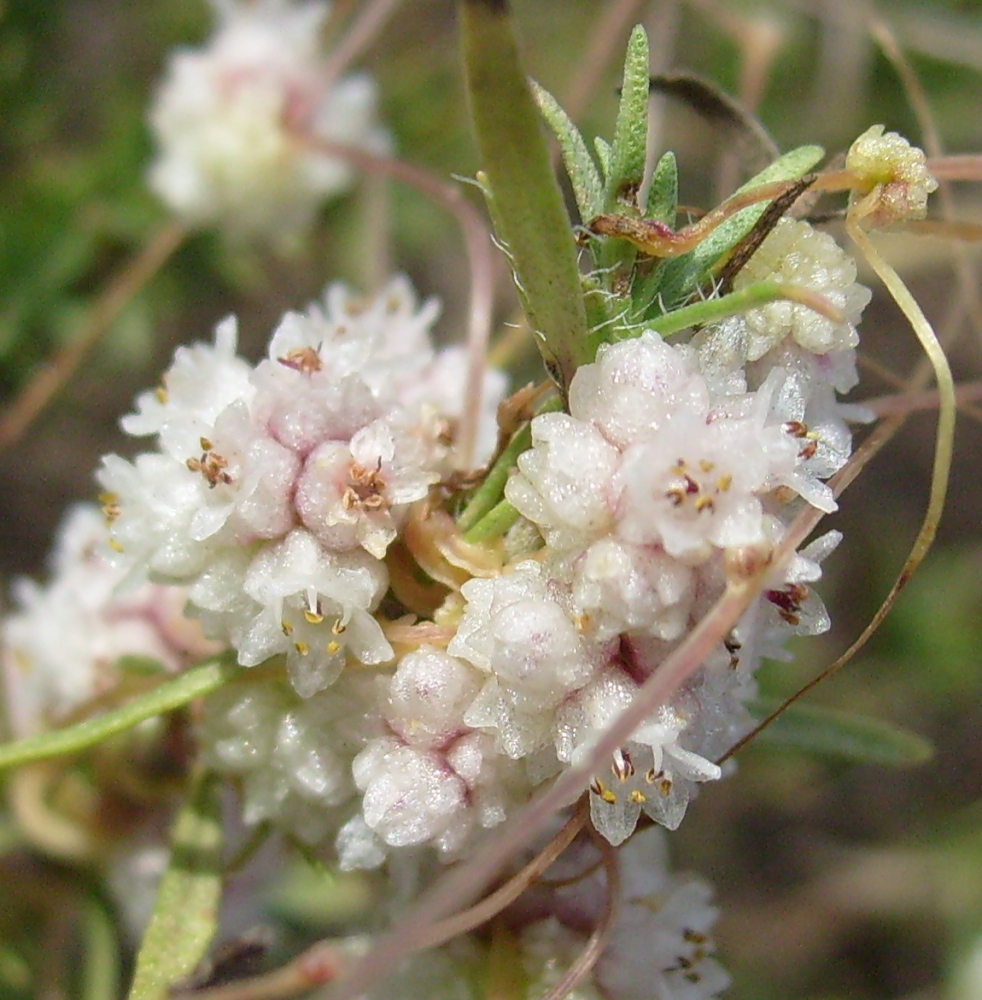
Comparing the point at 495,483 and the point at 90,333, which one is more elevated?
the point at 495,483

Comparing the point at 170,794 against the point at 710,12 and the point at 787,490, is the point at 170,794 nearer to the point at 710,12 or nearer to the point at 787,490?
the point at 787,490

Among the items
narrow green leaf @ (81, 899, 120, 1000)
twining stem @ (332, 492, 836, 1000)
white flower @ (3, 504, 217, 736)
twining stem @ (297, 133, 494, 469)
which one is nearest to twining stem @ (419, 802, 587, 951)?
twining stem @ (332, 492, 836, 1000)

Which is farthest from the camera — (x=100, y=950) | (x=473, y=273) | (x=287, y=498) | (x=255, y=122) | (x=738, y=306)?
(x=255, y=122)

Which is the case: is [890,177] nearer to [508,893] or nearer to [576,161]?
[576,161]

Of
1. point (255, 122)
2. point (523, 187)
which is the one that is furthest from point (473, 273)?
point (523, 187)

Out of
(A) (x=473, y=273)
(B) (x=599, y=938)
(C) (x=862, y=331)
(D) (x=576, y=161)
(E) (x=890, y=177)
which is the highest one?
(D) (x=576, y=161)

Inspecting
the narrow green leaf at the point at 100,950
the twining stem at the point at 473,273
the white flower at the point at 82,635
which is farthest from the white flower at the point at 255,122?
the narrow green leaf at the point at 100,950

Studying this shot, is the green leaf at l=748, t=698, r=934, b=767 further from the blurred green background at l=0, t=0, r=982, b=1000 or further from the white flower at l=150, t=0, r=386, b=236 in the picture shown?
the white flower at l=150, t=0, r=386, b=236

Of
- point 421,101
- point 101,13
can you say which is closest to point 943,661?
point 421,101

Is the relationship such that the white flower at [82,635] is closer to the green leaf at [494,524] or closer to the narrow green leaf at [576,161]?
the green leaf at [494,524]
